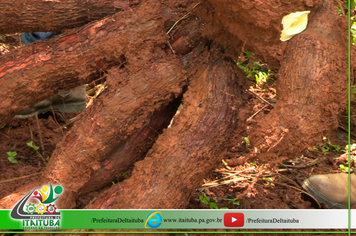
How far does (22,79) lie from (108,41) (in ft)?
1.41

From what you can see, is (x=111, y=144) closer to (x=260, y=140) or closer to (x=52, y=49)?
(x=52, y=49)

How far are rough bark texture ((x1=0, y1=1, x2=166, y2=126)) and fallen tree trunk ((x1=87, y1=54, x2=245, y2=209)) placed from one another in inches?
12.2

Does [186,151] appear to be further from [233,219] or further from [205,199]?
[205,199]

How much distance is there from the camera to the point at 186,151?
5.84 ft

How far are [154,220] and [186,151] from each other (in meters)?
0.32

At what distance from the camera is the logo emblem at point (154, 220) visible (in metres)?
1.70

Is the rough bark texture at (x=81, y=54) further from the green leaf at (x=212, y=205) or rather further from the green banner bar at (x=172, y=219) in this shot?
the green leaf at (x=212, y=205)

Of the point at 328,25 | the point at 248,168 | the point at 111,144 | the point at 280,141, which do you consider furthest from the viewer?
the point at 248,168

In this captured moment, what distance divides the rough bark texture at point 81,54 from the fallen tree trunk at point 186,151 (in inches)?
12.2

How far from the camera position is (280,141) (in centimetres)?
160

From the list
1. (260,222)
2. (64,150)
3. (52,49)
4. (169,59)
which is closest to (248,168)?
(260,222)

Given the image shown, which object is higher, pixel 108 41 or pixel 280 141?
pixel 108 41

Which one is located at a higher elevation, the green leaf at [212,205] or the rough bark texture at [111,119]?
the rough bark texture at [111,119]

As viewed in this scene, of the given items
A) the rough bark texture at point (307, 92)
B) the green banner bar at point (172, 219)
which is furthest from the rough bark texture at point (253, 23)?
the green banner bar at point (172, 219)
